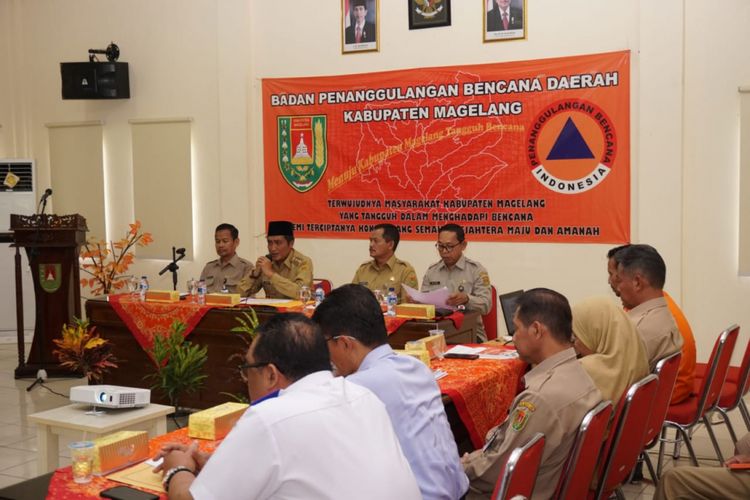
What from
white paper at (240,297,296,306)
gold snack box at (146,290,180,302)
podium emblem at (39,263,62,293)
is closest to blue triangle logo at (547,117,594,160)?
white paper at (240,297,296,306)

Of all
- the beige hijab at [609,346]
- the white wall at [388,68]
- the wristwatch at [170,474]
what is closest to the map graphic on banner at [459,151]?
the white wall at [388,68]

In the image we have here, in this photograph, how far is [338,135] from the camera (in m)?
8.07

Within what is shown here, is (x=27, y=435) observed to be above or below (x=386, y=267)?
below

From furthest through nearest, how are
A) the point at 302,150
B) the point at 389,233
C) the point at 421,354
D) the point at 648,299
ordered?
1. the point at 302,150
2. the point at 389,233
3. the point at 648,299
4. the point at 421,354

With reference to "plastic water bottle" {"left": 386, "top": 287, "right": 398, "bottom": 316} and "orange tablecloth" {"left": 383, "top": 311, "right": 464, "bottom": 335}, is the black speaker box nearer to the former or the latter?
"plastic water bottle" {"left": 386, "top": 287, "right": 398, "bottom": 316}

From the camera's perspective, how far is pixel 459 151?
297 inches

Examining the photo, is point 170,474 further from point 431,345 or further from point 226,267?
point 226,267

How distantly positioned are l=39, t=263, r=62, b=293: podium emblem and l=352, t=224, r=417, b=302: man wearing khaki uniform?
2611mm

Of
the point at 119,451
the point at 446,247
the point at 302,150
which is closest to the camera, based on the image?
the point at 119,451

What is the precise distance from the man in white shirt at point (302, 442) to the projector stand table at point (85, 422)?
106cm

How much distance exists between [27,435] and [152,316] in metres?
1.10

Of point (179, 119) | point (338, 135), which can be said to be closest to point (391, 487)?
point (338, 135)

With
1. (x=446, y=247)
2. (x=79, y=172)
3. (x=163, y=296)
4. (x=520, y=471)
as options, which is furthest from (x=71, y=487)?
(x=79, y=172)

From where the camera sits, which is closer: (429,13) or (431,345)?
(431,345)
